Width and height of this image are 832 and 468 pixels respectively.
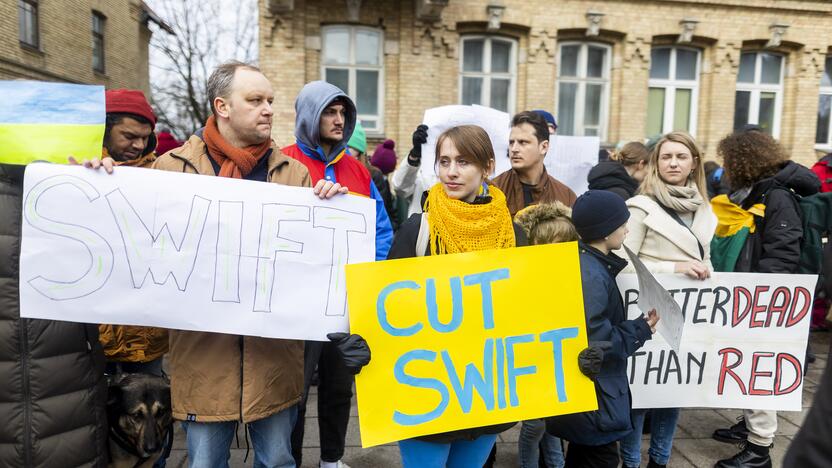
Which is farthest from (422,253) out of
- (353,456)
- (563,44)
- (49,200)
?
(563,44)

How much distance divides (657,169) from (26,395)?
307cm

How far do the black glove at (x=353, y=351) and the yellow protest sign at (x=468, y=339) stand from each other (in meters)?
0.06

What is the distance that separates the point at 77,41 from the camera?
55.7ft

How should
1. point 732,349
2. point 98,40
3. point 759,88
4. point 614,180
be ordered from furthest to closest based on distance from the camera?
1. point 98,40
2. point 759,88
3. point 614,180
4. point 732,349

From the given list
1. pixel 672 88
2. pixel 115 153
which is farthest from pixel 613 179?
pixel 672 88

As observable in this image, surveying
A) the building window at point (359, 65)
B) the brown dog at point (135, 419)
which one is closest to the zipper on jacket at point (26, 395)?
the brown dog at point (135, 419)

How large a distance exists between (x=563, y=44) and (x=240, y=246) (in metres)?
11.0

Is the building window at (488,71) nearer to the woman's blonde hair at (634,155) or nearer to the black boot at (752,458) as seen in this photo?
the woman's blonde hair at (634,155)

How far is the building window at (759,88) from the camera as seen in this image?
12.3 meters

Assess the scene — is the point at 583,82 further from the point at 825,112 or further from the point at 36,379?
the point at 36,379

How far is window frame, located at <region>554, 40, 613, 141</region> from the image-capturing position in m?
11.6

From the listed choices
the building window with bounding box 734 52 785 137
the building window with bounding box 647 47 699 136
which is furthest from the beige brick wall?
the building window with bounding box 734 52 785 137

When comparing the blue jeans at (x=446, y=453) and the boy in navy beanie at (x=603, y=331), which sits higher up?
the boy in navy beanie at (x=603, y=331)

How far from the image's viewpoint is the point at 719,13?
11492 mm
